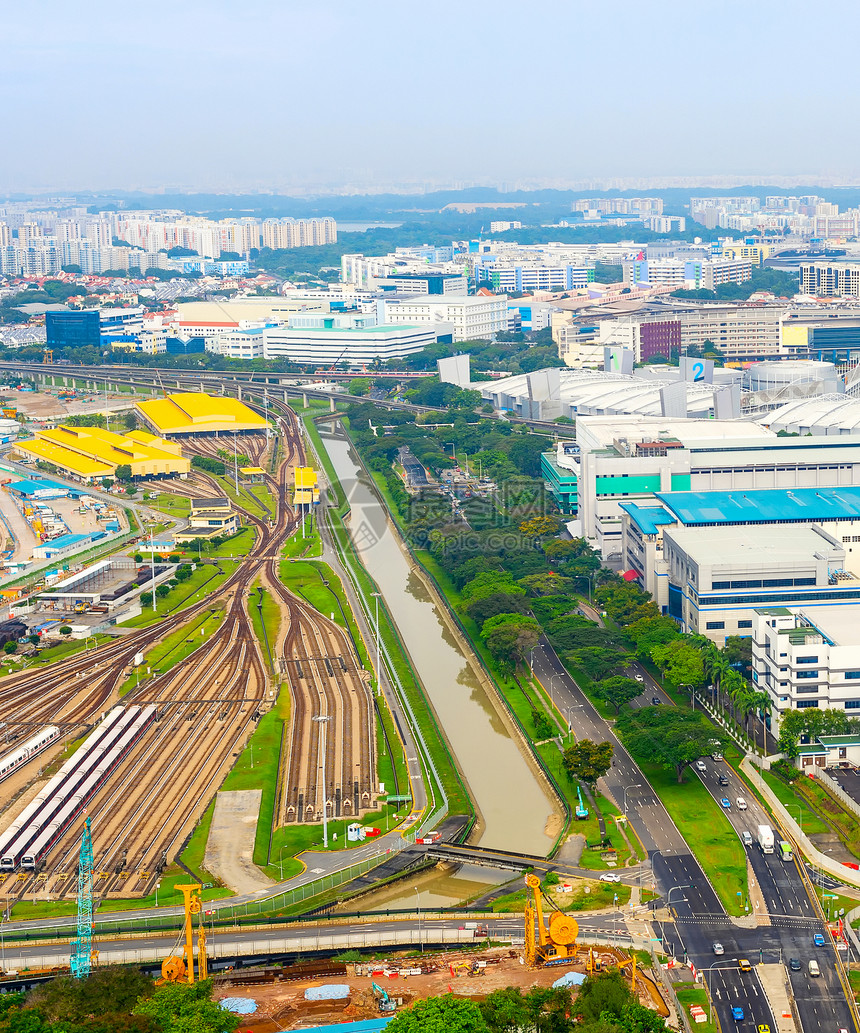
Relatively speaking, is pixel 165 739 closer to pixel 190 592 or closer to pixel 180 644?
pixel 180 644

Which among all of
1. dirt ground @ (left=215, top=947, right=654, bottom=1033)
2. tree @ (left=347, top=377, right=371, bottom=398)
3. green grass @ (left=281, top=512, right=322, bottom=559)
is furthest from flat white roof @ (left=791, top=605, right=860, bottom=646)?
tree @ (left=347, top=377, right=371, bottom=398)

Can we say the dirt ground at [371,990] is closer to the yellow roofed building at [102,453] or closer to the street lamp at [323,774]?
the street lamp at [323,774]

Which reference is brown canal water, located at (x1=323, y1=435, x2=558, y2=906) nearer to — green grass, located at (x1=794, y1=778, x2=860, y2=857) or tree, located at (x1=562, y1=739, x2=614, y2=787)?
tree, located at (x1=562, y1=739, x2=614, y2=787)

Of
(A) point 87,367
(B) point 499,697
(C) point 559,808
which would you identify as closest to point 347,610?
(B) point 499,697

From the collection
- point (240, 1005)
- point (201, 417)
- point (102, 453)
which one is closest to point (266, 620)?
point (240, 1005)

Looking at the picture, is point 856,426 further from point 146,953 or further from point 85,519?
point 146,953

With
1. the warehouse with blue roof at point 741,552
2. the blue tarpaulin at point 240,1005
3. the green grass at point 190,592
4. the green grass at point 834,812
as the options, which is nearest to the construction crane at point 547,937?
Result: the blue tarpaulin at point 240,1005
